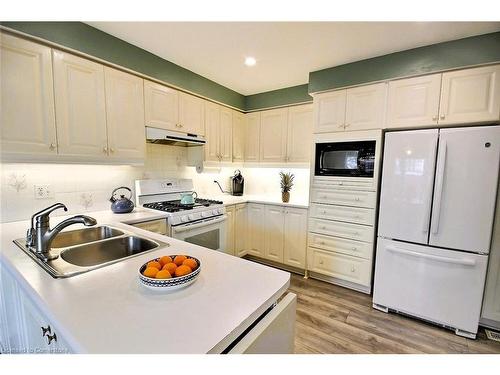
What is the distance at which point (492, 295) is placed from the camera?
1937 millimetres

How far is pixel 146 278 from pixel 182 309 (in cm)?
20

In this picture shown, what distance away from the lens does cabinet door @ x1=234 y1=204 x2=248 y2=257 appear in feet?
10.4

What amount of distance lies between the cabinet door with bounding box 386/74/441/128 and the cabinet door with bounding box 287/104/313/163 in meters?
0.98

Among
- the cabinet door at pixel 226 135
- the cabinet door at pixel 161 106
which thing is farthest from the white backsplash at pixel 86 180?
the cabinet door at pixel 161 106

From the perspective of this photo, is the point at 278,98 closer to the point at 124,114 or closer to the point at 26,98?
the point at 124,114

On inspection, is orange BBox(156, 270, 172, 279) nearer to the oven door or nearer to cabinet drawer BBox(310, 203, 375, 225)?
the oven door

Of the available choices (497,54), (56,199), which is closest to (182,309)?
(56,199)

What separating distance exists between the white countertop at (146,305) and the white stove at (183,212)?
1.11 meters

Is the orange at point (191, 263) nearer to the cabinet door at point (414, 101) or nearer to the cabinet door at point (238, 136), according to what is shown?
the cabinet door at point (414, 101)

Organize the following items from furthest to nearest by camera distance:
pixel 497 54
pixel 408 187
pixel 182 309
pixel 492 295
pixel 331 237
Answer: pixel 331 237
pixel 408 187
pixel 492 295
pixel 497 54
pixel 182 309

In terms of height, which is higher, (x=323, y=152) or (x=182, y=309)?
(x=323, y=152)

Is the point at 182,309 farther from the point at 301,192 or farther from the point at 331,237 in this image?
the point at 301,192

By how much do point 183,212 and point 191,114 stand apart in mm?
1223

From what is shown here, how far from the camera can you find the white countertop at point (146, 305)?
0.61m
